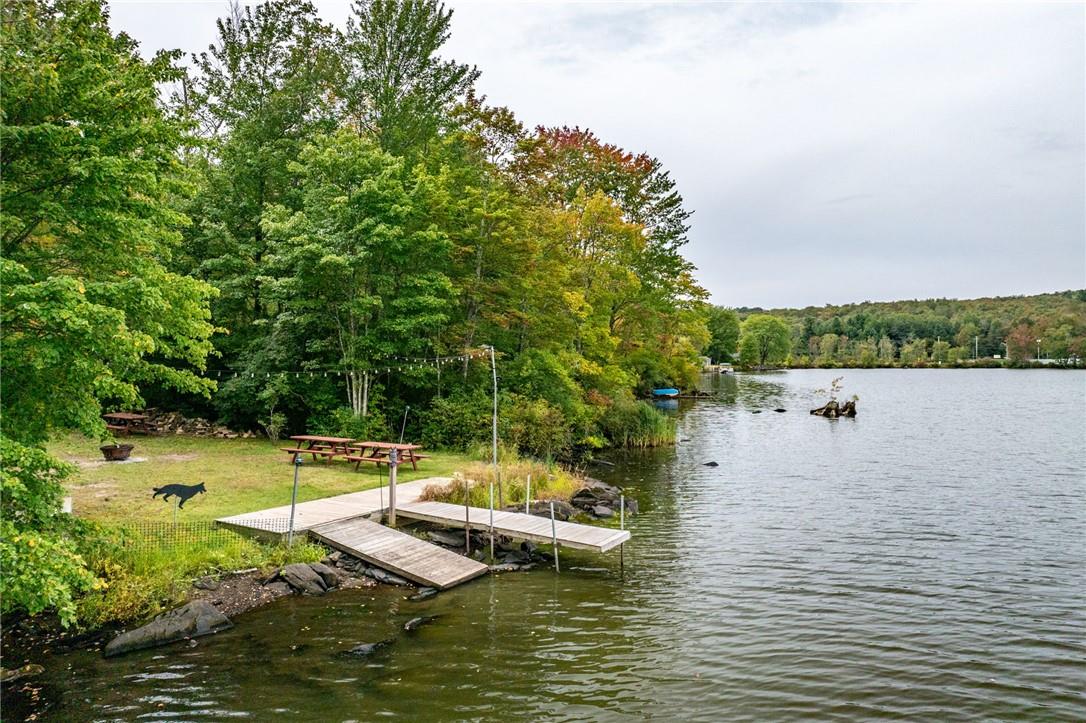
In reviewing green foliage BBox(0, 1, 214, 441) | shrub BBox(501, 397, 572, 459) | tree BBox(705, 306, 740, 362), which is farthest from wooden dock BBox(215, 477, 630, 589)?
tree BBox(705, 306, 740, 362)

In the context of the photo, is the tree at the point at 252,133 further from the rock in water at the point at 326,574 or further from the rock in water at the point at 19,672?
the rock in water at the point at 19,672

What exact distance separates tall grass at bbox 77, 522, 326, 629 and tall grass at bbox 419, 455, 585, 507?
4457 mm

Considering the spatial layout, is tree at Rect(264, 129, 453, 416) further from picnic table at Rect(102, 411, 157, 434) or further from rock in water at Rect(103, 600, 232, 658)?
rock in water at Rect(103, 600, 232, 658)

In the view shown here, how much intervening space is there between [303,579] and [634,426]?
2390 cm

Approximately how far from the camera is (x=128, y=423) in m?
26.9

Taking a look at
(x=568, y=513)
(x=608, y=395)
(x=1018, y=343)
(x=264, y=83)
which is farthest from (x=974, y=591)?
(x=1018, y=343)

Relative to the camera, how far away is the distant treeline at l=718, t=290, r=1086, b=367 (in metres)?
136

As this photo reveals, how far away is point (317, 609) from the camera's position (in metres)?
11.7

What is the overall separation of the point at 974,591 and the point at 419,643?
444 inches

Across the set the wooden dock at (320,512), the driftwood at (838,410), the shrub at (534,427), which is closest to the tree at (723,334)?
the driftwood at (838,410)

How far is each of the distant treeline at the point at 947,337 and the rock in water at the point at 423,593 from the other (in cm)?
11450

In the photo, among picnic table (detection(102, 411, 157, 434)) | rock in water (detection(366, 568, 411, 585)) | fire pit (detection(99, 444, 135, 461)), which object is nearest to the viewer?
rock in water (detection(366, 568, 411, 585))

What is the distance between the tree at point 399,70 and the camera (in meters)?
28.4

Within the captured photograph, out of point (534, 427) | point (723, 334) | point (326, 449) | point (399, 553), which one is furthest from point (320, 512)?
point (723, 334)
